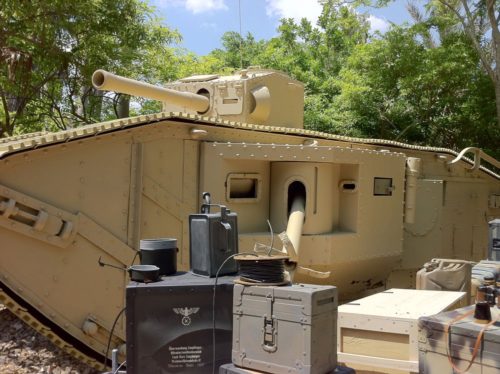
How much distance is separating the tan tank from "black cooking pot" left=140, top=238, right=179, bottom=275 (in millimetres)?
1004

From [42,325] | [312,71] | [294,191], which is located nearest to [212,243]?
[42,325]

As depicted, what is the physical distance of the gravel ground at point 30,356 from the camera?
5586 millimetres

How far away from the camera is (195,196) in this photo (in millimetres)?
6492

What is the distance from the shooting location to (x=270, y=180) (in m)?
7.30

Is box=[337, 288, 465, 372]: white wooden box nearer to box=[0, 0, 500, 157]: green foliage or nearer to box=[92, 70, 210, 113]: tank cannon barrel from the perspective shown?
box=[92, 70, 210, 113]: tank cannon barrel

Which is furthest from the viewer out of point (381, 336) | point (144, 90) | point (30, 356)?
point (144, 90)

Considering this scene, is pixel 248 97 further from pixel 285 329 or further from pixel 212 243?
pixel 285 329

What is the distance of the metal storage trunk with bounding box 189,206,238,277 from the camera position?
461 cm

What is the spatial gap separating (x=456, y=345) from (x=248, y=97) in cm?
534

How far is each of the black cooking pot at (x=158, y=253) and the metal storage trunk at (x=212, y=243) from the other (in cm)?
19

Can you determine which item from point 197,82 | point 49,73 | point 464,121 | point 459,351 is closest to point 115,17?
point 49,73

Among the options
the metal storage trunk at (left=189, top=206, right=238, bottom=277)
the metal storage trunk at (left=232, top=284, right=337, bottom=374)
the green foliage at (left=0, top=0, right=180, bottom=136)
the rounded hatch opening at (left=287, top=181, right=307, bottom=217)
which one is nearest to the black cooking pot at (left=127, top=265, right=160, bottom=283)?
the metal storage trunk at (left=189, top=206, right=238, bottom=277)

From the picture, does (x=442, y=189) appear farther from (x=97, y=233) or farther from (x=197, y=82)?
(x=97, y=233)

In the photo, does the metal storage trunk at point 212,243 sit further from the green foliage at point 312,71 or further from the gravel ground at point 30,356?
the green foliage at point 312,71
